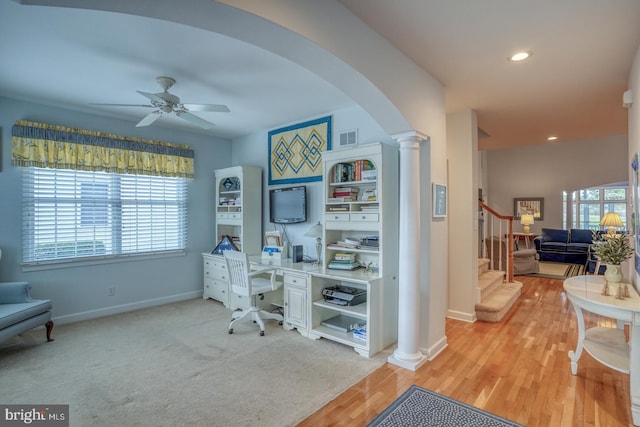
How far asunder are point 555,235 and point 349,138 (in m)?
8.24

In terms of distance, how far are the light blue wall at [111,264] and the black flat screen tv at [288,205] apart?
52.4 inches

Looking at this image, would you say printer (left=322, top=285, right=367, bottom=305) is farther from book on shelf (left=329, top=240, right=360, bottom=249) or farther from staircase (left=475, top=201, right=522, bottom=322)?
staircase (left=475, top=201, right=522, bottom=322)

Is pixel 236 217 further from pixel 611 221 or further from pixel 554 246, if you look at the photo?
pixel 554 246

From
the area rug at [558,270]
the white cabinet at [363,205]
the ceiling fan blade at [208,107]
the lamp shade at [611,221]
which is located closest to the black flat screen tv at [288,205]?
the white cabinet at [363,205]

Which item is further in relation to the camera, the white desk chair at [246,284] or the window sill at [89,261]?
the window sill at [89,261]

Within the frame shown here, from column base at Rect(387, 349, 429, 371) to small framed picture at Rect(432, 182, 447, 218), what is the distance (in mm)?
1292

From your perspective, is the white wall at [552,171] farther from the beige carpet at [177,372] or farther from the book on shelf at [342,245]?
the beige carpet at [177,372]

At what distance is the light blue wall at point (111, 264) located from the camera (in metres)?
3.57


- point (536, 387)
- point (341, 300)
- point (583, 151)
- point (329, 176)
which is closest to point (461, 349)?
point (536, 387)

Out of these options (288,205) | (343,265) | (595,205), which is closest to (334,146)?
(288,205)

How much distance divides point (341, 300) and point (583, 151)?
9.48m

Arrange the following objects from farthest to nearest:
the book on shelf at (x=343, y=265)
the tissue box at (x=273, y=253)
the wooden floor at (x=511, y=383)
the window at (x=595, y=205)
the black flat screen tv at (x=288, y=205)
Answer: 1. the window at (x=595, y=205)
2. the black flat screen tv at (x=288, y=205)
3. the tissue box at (x=273, y=253)
4. the book on shelf at (x=343, y=265)
5. the wooden floor at (x=511, y=383)

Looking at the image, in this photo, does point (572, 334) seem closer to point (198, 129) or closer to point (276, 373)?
point (276, 373)

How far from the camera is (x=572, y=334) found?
11.7 feet
